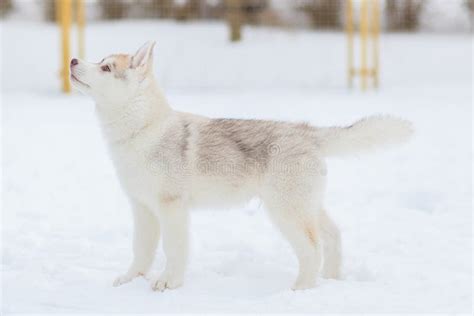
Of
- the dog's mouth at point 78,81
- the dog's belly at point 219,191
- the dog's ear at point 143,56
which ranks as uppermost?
the dog's ear at point 143,56

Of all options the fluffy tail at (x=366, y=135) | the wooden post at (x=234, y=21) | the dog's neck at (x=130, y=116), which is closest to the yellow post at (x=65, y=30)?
the wooden post at (x=234, y=21)

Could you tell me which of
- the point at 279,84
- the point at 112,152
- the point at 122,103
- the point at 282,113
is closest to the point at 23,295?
the point at 112,152

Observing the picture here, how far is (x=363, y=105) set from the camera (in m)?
10.9

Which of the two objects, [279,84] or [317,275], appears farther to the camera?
[279,84]

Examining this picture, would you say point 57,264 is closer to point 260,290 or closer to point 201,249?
point 201,249

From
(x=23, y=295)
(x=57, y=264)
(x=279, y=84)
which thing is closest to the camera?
(x=23, y=295)

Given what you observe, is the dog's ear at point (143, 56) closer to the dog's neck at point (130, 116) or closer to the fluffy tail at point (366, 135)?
the dog's neck at point (130, 116)

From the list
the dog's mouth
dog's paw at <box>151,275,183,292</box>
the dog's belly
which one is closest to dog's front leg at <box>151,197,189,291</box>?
dog's paw at <box>151,275,183,292</box>

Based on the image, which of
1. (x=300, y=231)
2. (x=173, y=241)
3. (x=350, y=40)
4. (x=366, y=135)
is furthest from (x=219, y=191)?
(x=350, y=40)

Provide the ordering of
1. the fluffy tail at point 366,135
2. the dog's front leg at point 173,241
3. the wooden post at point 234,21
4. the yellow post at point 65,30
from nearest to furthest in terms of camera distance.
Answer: the dog's front leg at point 173,241
the fluffy tail at point 366,135
the yellow post at point 65,30
the wooden post at point 234,21

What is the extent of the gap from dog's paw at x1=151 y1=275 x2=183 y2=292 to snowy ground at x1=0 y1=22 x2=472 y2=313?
0.15 ft

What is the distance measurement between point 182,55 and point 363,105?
4458mm

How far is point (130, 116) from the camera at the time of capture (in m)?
3.84

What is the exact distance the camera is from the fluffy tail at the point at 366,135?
12.6 ft
